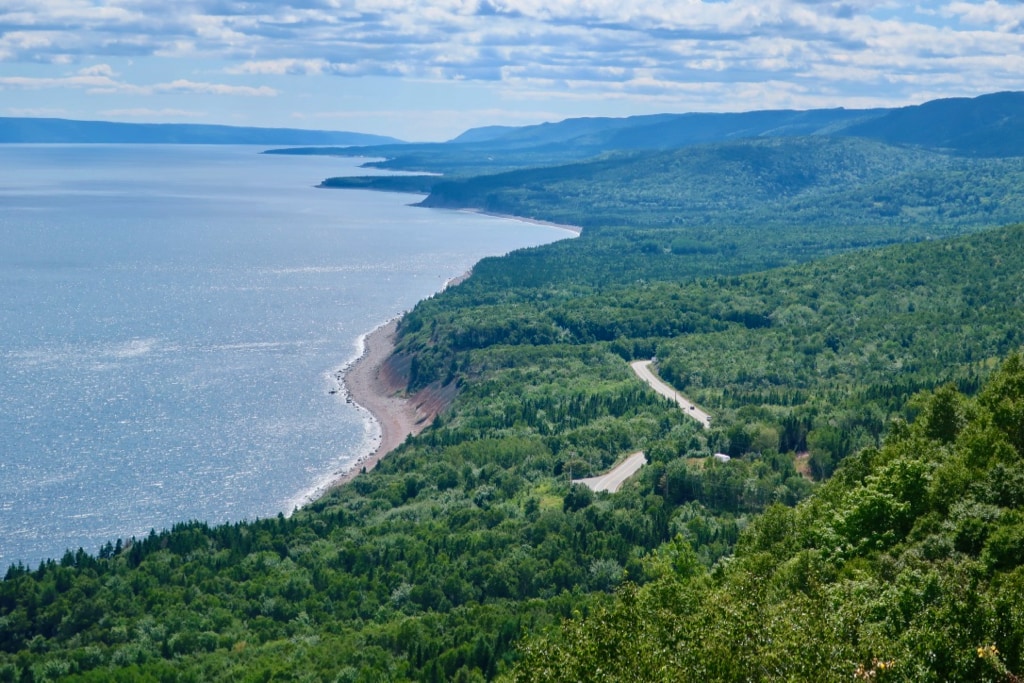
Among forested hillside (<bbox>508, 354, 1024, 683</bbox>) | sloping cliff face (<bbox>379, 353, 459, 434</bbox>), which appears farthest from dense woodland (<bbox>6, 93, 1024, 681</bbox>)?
sloping cliff face (<bbox>379, 353, 459, 434</bbox>)

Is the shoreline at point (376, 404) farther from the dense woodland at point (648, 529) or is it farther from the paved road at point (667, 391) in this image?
the paved road at point (667, 391)

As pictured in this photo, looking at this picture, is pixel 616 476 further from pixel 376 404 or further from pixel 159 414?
pixel 159 414

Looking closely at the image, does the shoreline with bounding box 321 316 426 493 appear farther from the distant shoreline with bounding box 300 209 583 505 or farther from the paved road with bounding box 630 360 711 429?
the paved road with bounding box 630 360 711 429

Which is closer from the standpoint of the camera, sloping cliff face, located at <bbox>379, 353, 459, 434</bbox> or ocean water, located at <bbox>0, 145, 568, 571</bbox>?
ocean water, located at <bbox>0, 145, 568, 571</bbox>

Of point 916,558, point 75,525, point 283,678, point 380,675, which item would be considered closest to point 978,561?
point 916,558

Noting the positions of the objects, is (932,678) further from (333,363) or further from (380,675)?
(333,363)

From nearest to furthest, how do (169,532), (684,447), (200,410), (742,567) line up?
(742,567) < (169,532) < (684,447) < (200,410)
